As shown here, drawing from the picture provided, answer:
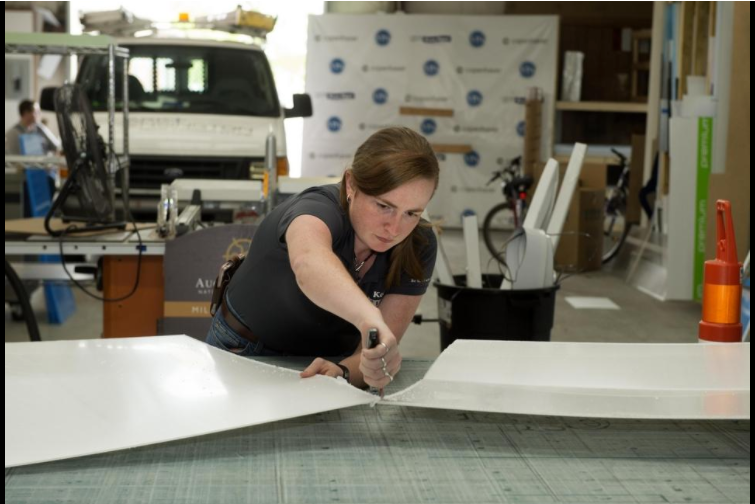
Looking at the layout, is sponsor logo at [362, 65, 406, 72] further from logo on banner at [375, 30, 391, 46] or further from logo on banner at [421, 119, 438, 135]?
logo on banner at [421, 119, 438, 135]

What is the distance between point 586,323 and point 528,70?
18.6 feet

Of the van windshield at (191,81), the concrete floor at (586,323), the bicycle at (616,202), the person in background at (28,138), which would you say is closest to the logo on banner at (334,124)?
the person in background at (28,138)

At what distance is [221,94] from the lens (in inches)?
250

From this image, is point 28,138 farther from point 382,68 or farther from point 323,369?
point 323,369

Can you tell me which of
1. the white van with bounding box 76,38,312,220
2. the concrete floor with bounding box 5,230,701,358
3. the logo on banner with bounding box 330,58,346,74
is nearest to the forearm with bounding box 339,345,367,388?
the concrete floor with bounding box 5,230,701,358

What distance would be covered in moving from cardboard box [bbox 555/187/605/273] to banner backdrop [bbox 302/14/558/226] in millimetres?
3095

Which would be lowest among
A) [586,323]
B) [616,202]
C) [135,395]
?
[586,323]

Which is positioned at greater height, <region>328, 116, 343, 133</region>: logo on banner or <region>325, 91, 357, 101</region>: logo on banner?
<region>325, 91, 357, 101</region>: logo on banner

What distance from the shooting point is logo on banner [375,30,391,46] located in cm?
1112

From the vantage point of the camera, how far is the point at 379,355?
53.5 inches

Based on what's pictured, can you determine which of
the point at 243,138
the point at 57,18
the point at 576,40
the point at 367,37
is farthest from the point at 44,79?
the point at 243,138

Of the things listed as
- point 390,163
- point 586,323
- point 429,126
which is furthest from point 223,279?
point 429,126

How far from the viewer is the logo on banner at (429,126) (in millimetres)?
11102

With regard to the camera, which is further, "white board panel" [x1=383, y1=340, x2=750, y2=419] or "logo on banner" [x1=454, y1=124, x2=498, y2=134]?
"logo on banner" [x1=454, y1=124, x2=498, y2=134]
